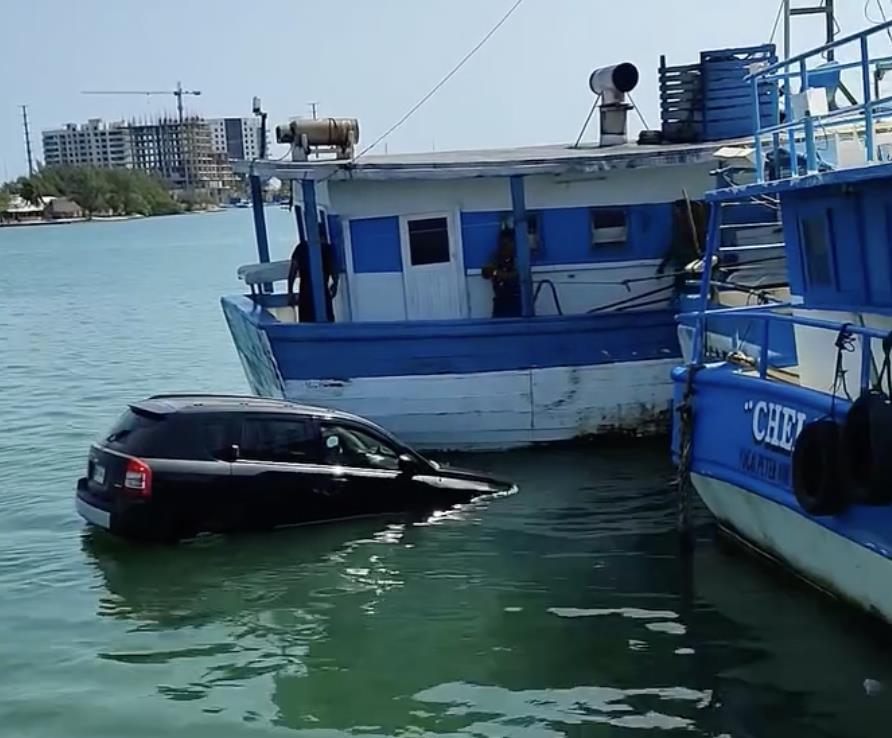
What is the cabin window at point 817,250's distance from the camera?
438 inches

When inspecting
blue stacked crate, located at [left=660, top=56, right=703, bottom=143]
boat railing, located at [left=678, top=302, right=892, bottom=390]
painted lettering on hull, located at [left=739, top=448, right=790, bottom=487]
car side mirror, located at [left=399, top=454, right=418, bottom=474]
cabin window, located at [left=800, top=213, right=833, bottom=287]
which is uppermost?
blue stacked crate, located at [left=660, top=56, right=703, bottom=143]

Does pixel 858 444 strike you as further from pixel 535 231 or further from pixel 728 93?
pixel 728 93

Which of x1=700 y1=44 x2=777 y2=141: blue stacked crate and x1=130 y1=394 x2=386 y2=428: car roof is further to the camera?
x1=700 y1=44 x2=777 y2=141: blue stacked crate

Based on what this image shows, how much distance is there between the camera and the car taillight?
12.5m

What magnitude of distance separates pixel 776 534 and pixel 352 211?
26.2ft

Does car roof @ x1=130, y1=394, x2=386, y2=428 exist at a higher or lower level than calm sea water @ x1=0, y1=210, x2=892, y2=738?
higher

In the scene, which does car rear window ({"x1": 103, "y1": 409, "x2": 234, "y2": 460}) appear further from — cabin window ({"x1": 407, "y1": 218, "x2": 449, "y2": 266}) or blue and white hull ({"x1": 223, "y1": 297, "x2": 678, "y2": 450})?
cabin window ({"x1": 407, "y1": 218, "x2": 449, "y2": 266})

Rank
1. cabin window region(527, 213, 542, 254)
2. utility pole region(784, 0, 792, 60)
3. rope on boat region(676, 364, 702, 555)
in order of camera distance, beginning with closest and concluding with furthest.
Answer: rope on boat region(676, 364, 702, 555)
utility pole region(784, 0, 792, 60)
cabin window region(527, 213, 542, 254)

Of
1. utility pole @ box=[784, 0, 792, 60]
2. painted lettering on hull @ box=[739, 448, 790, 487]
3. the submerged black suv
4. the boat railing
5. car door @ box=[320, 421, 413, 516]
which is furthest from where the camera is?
utility pole @ box=[784, 0, 792, 60]

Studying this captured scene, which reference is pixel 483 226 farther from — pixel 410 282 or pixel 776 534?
pixel 776 534

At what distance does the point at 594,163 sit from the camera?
16641mm

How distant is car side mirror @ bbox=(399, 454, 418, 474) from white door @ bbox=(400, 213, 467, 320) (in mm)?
3905

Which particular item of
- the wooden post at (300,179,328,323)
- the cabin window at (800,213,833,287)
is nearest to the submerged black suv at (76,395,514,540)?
the wooden post at (300,179,328,323)

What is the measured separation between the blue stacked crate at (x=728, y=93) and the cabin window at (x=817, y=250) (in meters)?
8.02
